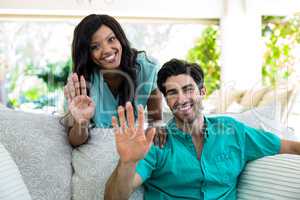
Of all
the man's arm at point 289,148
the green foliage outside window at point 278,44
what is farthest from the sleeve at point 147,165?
the green foliage outside window at point 278,44

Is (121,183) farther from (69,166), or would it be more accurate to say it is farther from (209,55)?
(209,55)

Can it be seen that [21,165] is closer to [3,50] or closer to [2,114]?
[2,114]

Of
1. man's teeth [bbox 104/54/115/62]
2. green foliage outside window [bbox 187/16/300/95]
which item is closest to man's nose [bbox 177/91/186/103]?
man's teeth [bbox 104/54/115/62]

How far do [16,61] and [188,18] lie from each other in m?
2.43

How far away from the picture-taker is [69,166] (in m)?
1.20

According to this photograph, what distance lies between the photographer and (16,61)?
5.03 meters

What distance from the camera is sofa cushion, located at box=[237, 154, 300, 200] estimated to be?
44.6 inches

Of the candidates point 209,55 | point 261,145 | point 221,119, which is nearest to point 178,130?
point 221,119

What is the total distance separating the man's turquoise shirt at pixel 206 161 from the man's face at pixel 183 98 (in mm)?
61

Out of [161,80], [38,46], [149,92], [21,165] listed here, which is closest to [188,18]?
[38,46]

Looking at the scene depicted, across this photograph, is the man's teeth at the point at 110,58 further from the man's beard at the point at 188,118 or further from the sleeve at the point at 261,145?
the sleeve at the point at 261,145

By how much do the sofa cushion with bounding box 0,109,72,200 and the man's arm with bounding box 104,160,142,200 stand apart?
6.7 inches

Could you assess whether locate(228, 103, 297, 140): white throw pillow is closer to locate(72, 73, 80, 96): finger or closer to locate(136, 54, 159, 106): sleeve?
locate(136, 54, 159, 106): sleeve

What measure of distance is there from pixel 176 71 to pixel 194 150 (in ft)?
0.95
